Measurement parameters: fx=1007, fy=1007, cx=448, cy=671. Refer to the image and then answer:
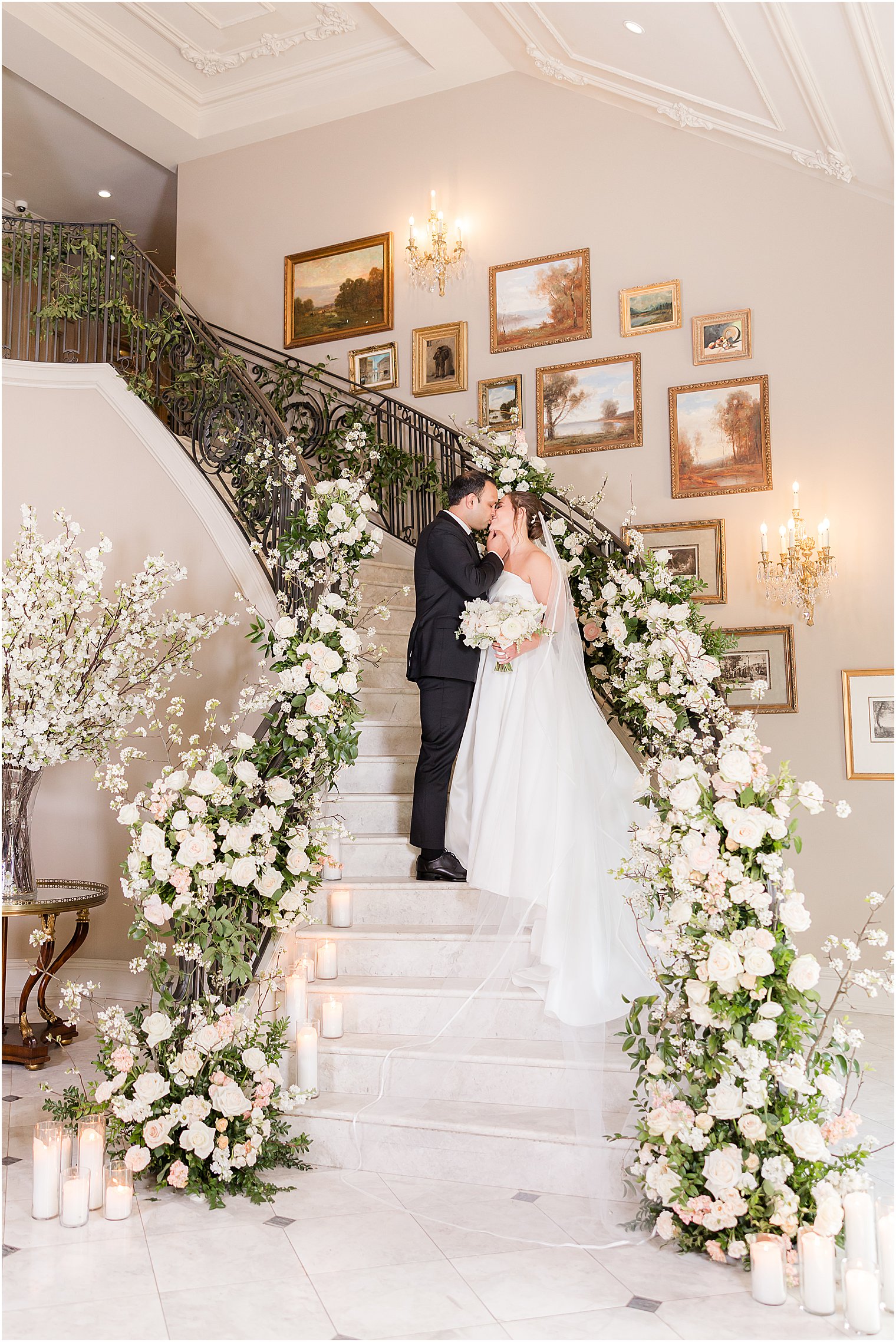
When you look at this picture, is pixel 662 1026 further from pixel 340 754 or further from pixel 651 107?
pixel 651 107

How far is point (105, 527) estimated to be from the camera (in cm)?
641

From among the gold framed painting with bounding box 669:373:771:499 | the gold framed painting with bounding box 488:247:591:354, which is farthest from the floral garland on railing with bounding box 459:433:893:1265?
the gold framed painting with bounding box 488:247:591:354

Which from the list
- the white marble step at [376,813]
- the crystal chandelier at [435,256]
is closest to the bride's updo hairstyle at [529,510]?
the white marble step at [376,813]

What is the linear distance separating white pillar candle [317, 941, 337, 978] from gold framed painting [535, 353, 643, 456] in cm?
449

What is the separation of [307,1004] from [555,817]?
1312 millimetres

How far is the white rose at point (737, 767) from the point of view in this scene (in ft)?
10.2

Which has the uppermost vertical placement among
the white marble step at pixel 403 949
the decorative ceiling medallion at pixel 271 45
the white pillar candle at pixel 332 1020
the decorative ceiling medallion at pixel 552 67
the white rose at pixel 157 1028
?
the decorative ceiling medallion at pixel 271 45

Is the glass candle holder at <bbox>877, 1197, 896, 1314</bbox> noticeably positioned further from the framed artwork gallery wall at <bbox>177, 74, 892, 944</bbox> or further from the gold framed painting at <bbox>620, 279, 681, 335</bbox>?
the gold framed painting at <bbox>620, 279, 681, 335</bbox>

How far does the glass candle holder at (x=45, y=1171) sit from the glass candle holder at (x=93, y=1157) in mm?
97

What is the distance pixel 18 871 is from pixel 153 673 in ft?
4.27

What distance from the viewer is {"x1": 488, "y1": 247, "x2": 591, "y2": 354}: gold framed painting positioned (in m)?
7.66

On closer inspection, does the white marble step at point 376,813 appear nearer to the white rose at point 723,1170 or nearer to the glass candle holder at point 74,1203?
the glass candle holder at point 74,1203

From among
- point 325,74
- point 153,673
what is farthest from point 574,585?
point 325,74

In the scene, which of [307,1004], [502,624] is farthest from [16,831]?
[502,624]
